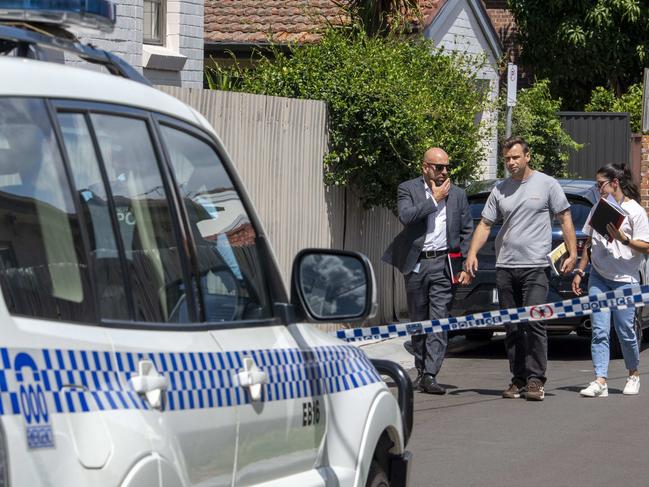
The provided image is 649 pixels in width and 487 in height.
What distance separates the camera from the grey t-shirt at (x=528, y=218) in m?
10.3

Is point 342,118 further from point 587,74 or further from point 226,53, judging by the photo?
point 587,74

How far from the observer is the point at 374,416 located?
4.54 m

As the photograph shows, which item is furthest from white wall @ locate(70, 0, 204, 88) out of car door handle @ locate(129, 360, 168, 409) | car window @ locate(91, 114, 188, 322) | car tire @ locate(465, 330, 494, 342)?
car door handle @ locate(129, 360, 168, 409)

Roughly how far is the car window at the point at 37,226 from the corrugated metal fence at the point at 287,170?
26.8 ft

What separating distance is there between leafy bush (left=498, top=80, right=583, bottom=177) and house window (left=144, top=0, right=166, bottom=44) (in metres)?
6.64

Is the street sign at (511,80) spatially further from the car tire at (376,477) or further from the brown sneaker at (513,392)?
the car tire at (376,477)

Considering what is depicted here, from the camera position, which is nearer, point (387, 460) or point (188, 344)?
point (188, 344)

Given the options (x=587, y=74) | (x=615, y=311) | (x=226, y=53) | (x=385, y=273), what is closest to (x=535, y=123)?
(x=226, y=53)

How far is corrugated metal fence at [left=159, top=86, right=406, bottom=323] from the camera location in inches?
476

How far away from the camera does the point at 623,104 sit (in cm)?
2886

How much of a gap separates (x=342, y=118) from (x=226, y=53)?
7.59 m

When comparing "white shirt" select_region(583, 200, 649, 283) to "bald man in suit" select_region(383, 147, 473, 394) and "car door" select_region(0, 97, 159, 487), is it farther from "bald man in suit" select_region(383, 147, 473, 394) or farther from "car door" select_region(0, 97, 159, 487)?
"car door" select_region(0, 97, 159, 487)

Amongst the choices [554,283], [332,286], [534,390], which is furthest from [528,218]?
[332,286]

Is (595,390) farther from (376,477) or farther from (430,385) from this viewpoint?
(376,477)
